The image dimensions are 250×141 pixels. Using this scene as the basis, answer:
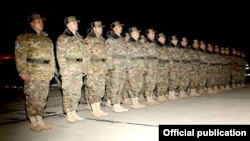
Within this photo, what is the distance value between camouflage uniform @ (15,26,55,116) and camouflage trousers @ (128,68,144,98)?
2855 mm

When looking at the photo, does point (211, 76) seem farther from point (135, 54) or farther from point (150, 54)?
point (135, 54)

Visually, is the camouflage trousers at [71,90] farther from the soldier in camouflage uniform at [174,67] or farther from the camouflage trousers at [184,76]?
the camouflage trousers at [184,76]

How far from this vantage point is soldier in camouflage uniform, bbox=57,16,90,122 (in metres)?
6.76

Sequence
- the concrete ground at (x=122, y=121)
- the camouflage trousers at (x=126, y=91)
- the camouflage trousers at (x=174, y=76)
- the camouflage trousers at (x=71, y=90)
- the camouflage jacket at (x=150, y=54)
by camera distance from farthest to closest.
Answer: the camouflage trousers at (x=174, y=76), the camouflage jacket at (x=150, y=54), the camouflage trousers at (x=126, y=91), the camouflage trousers at (x=71, y=90), the concrete ground at (x=122, y=121)

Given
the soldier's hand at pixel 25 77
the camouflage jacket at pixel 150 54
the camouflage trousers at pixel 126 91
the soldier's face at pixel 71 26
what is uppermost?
the soldier's face at pixel 71 26

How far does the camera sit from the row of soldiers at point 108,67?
6309 millimetres

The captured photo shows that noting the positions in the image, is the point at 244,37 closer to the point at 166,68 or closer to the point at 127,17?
the point at 127,17

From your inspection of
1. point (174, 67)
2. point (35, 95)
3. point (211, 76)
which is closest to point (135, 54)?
point (174, 67)

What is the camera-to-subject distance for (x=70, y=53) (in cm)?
680

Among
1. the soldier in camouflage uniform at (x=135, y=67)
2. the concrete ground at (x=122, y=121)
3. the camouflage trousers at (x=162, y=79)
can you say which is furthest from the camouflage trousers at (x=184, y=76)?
the soldier in camouflage uniform at (x=135, y=67)

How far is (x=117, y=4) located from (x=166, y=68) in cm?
1667

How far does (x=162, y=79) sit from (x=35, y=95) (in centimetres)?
459

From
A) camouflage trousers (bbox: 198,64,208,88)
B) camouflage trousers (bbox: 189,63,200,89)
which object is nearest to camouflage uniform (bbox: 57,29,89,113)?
camouflage trousers (bbox: 189,63,200,89)

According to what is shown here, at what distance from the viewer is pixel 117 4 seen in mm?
26000
